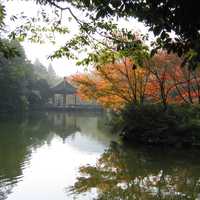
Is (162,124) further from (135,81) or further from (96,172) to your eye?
(96,172)

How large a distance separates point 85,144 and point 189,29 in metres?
17.9

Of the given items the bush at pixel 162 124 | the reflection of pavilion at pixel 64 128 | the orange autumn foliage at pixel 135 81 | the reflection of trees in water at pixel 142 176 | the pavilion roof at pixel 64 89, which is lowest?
the reflection of trees in water at pixel 142 176

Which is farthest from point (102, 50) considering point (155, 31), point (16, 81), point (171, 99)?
point (16, 81)

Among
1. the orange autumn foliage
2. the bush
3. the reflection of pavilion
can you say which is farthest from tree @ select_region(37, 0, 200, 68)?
the reflection of pavilion

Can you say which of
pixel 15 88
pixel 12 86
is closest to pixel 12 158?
pixel 12 86

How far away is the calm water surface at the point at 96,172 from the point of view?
31.8 feet

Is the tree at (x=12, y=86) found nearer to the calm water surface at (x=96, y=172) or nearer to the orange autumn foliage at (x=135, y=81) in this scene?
the orange autumn foliage at (x=135, y=81)

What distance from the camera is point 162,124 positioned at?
18.5 metres

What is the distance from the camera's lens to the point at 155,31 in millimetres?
3412

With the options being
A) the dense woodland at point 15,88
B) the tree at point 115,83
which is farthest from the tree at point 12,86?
the tree at point 115,83

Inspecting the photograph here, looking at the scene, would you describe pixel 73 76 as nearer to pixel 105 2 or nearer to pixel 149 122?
pixel 149 122

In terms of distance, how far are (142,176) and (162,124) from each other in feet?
22.6

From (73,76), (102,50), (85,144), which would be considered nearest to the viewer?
(102,50)

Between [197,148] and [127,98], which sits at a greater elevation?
[127,98]
